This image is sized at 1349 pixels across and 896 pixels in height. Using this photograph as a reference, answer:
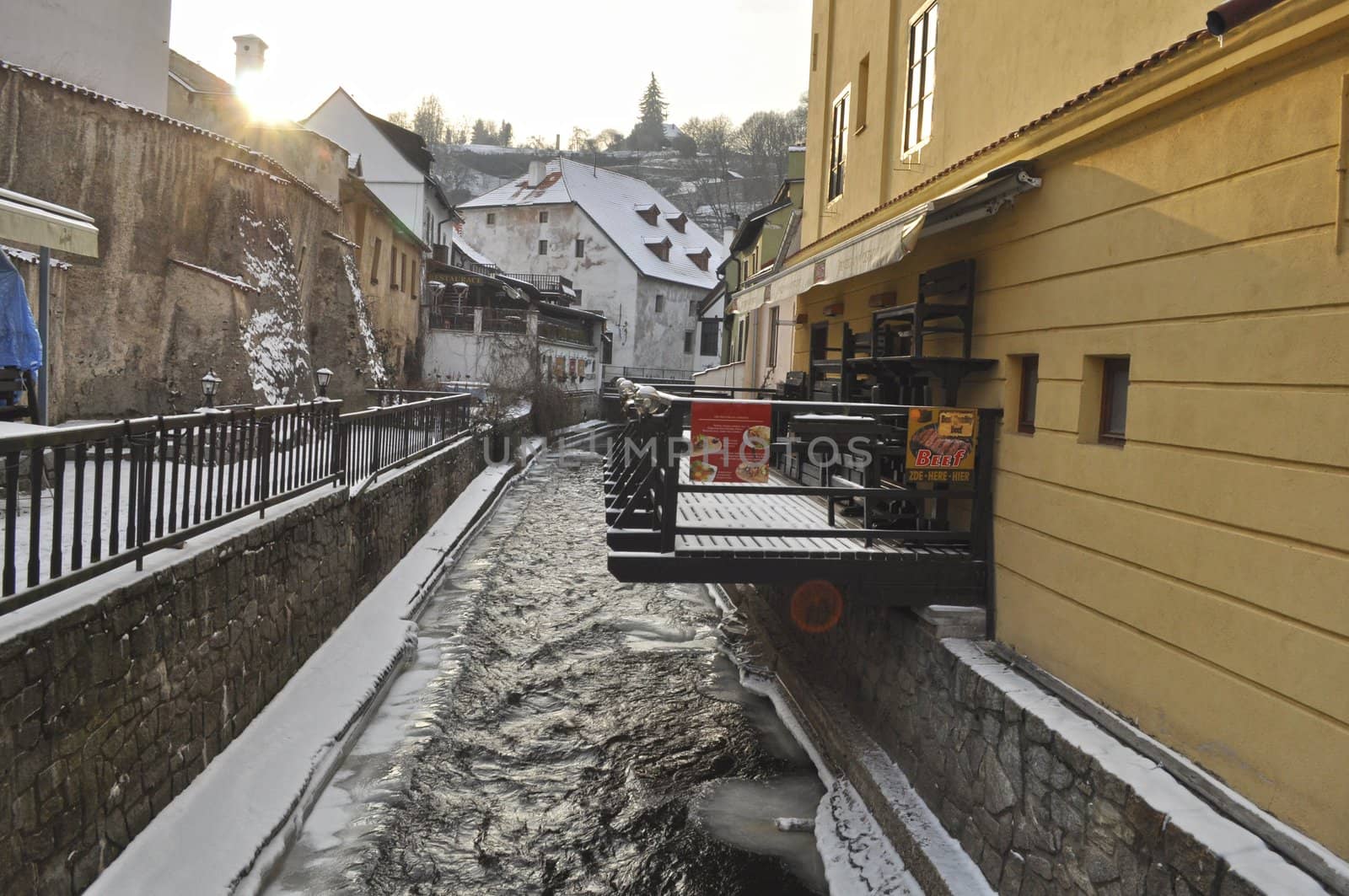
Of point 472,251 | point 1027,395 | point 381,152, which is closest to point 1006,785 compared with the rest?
point 1027,395

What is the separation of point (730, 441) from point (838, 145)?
680 centimetres

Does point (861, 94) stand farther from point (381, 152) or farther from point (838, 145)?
point (381, 152)

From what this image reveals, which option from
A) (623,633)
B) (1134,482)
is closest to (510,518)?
(623,633)

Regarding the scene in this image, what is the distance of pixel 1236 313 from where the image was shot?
379cm

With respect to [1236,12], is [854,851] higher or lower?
lower

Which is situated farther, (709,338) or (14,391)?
(709,338)

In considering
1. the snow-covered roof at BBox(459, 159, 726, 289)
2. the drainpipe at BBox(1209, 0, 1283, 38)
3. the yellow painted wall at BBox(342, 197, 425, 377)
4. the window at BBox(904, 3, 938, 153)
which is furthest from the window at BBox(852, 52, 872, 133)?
the snow-covered roof at BBox(459, 159, 726, 289)

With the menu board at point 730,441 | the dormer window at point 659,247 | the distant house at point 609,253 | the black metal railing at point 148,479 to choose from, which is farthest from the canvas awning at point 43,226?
the dormer window at point 659,247

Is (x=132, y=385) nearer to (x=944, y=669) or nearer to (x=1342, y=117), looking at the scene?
(x=944, y=669)

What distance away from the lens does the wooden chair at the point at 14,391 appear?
7.80 m

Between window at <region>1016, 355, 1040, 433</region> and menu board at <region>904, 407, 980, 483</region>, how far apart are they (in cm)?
26

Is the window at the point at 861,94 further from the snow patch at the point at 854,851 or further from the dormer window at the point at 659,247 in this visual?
the dormer window at the point at 659,247

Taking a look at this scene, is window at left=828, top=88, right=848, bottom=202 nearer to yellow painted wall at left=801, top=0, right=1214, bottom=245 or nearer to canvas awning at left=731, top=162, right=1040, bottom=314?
yellow painted wall at left=801, top=0, right=1214, bottom=245

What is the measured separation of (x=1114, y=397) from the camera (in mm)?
4879
